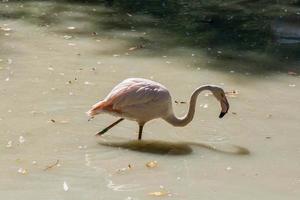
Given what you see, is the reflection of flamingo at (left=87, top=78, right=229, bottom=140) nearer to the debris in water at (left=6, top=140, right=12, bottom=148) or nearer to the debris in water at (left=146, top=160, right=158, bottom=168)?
the debris in water at (left=146, top=160, right=158, bottom=168)

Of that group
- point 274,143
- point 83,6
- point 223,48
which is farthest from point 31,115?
point 83,6

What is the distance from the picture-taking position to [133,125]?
628cm

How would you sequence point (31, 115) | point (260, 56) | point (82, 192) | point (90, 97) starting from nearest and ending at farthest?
point (82, 192)
point (31, 115)
point (90, 97)
point (260, 56)

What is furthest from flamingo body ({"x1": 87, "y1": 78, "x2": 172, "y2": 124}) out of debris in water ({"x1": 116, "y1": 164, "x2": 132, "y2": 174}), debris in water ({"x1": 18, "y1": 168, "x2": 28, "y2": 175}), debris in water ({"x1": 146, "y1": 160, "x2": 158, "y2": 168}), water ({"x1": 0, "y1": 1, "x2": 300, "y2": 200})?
debris in water ({"x1": 18, "y1": 168, "x2": 28, "y2": 175})

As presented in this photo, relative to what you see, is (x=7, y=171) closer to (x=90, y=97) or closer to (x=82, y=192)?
(x=82, y=192)

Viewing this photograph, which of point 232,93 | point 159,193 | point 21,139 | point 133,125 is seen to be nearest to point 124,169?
point 159,193

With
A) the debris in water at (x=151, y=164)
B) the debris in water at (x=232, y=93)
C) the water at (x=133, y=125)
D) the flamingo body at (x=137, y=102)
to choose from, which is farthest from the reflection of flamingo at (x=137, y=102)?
the debris in water at (x=232, y=93)

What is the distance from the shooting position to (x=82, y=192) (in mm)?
4828

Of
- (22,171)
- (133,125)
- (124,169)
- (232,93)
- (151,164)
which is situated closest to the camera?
(22,171)

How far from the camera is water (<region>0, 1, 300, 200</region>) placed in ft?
16.5

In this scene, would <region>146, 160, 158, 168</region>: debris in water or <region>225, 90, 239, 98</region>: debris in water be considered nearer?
<region>146, 160, 158, 168</region>: debris in water

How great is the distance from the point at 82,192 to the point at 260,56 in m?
4.35

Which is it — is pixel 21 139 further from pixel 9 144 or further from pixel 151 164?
pixel 151 164

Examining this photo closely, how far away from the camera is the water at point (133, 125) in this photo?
5.04 m
